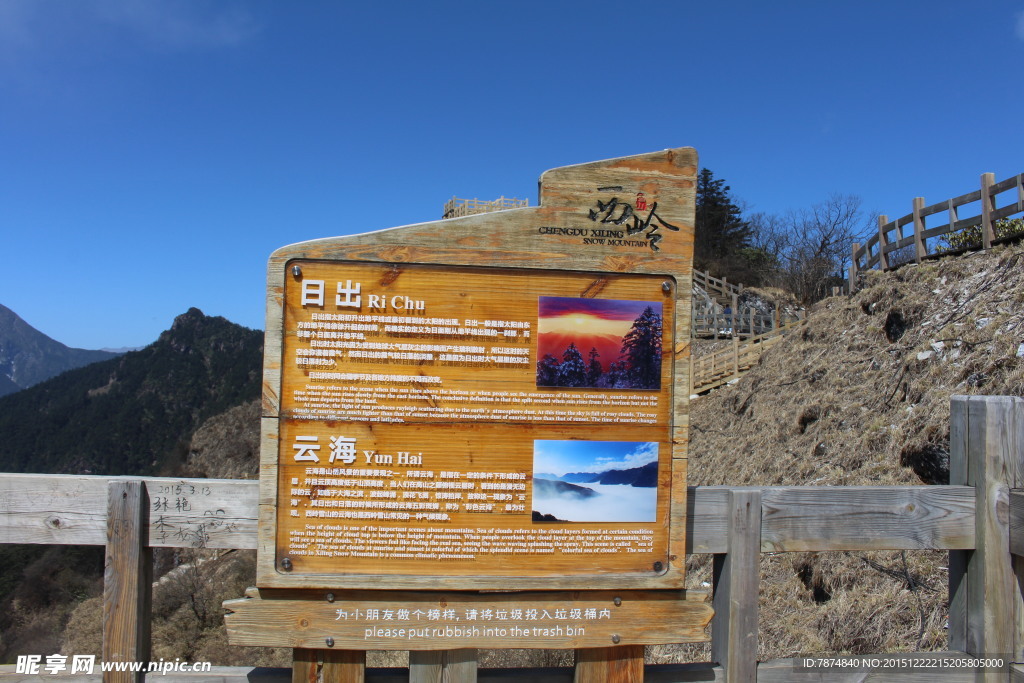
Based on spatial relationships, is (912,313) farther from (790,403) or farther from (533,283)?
(533,283)

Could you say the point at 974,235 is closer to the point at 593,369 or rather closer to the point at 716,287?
the point at 593,369

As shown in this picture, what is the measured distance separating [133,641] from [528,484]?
172 cm

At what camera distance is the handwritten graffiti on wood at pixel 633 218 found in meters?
2.62

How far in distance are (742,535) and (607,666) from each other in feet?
2.62

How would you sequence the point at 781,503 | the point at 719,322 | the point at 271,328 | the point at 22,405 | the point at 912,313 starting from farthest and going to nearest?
the point at 22,405
the point at 719,322
the point at 912,313
the point at 781,503
the point at 271,328

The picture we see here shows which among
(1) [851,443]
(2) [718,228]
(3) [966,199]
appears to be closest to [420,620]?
(1) [851,443]

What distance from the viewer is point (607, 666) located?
2656 mm

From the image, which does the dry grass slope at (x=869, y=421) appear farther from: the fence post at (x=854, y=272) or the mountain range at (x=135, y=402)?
the mountain range at (x=135, y=402)

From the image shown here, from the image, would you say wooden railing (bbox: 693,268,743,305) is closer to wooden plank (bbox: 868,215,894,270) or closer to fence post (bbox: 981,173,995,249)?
wooden plank (bbox: 868,215,894,270)

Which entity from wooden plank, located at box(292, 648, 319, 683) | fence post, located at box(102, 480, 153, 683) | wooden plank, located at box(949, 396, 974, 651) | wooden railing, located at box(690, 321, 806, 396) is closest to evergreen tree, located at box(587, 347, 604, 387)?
wooden plank, located at box(292, 648, 319, 683)

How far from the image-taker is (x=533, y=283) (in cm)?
259

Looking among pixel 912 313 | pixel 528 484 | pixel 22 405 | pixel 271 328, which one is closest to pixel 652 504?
pixel 528 484

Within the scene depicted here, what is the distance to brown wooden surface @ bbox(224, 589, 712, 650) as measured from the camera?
2529mm

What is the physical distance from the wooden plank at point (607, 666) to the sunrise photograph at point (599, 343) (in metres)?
1.13
